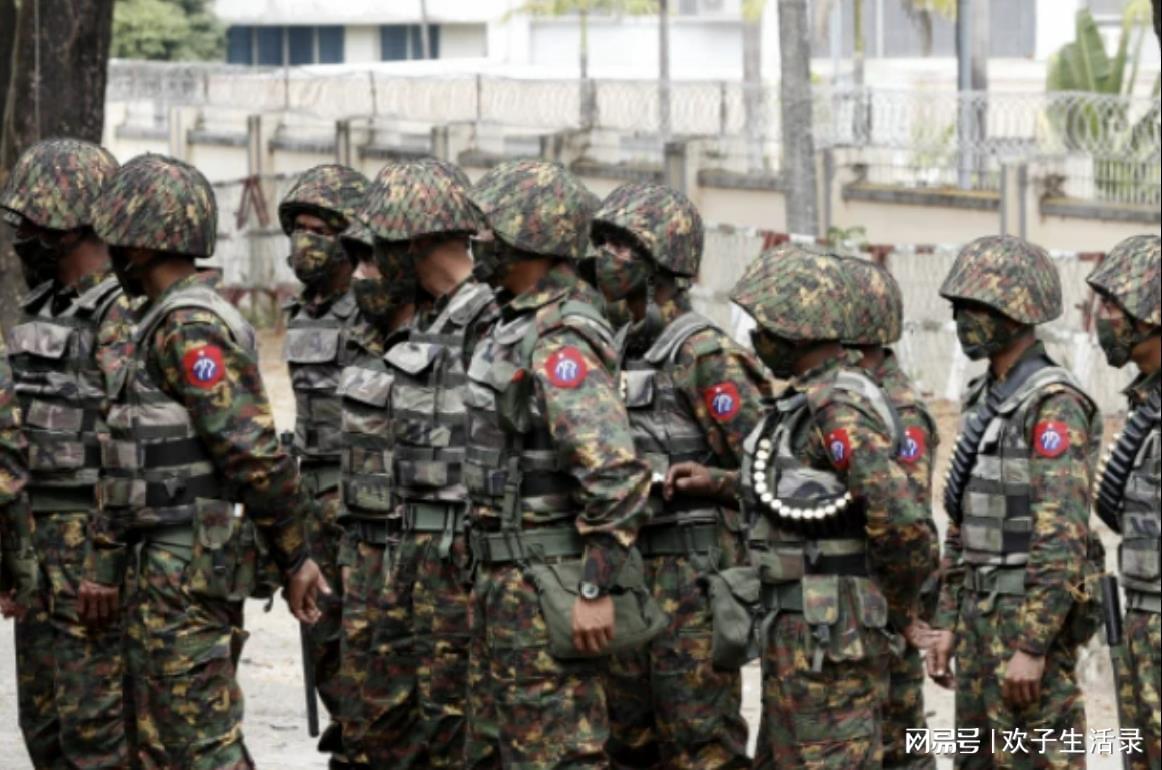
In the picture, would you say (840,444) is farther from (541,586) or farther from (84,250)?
(84,250)

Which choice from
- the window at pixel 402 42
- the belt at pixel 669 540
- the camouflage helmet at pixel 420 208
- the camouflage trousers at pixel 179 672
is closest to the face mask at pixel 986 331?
the belt at pixel 669 540

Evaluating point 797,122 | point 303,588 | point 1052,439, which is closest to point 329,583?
point 303,588

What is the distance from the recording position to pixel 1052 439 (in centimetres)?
693

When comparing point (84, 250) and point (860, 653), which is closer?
point (860, 653)

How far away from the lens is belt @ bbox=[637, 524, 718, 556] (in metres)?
7.37

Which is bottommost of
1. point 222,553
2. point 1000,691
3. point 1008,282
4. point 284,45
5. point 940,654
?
point 1000,691

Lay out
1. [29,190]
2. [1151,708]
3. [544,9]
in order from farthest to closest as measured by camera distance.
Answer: [544,9] < [29,190] < [1151,708]

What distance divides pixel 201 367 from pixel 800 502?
68.9 inches

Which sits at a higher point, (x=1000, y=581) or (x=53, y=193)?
(x=53, y=193)

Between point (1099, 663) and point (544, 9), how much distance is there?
36717mm

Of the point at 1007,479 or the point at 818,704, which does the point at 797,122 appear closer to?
the point at 1007,479

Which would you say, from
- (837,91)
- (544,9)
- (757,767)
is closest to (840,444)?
(757,767)

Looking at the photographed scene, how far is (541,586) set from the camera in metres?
6.52

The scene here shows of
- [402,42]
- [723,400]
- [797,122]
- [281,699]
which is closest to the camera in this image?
[723,400]
